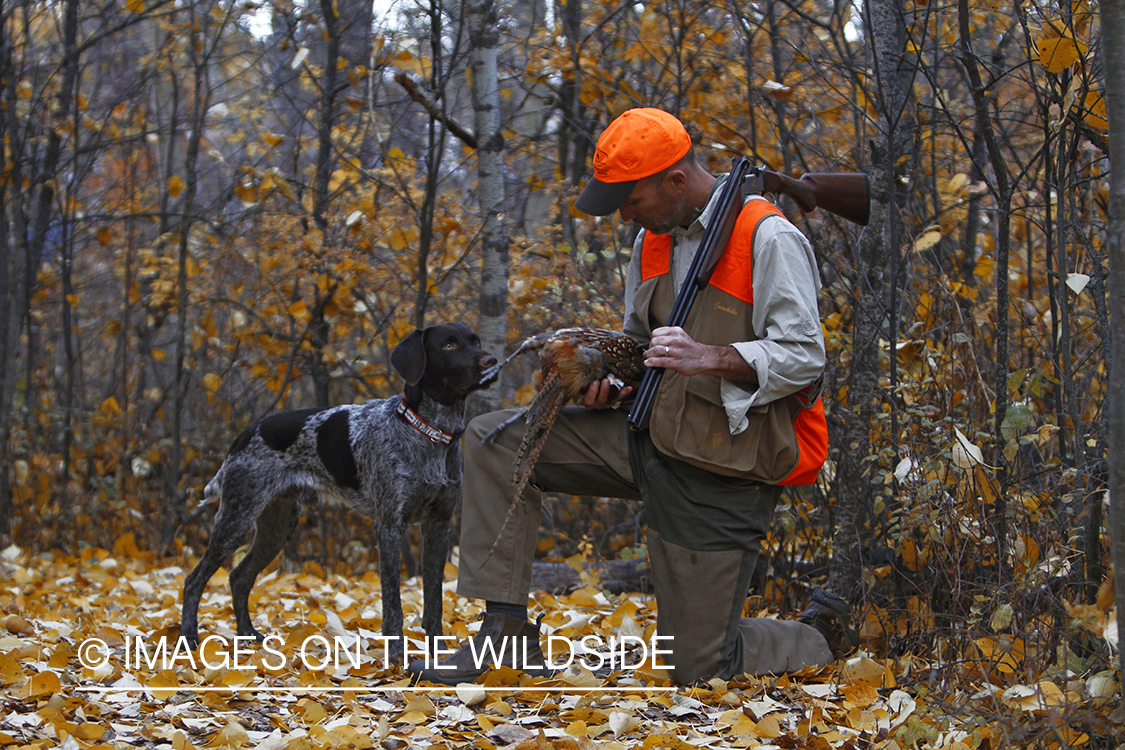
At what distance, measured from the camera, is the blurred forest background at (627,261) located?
348 centimetres

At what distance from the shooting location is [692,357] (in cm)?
316

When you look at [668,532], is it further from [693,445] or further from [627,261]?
[627,261]

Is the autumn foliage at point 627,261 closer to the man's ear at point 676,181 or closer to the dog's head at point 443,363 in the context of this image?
the man's ear at point 676,181

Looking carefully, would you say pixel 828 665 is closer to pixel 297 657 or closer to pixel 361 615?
pixel 297 657

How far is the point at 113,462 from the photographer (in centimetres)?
905

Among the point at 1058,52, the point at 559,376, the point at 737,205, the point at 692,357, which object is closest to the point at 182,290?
the point at 559,376

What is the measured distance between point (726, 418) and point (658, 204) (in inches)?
31.4

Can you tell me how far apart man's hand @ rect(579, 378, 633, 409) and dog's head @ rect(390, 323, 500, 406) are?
95cm

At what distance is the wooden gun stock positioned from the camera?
3.76 meters

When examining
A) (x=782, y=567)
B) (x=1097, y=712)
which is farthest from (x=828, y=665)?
(x=1097, y=712)

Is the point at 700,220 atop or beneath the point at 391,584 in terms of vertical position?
atop

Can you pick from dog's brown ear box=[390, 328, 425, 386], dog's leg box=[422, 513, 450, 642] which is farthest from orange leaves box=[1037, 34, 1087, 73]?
dog's leg box=[422, 513, 450, 642]

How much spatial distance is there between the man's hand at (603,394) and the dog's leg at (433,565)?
1221mm

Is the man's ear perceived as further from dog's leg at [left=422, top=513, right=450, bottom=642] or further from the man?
dog's leg at [left=422, top=513, right=450, bottom=642]
